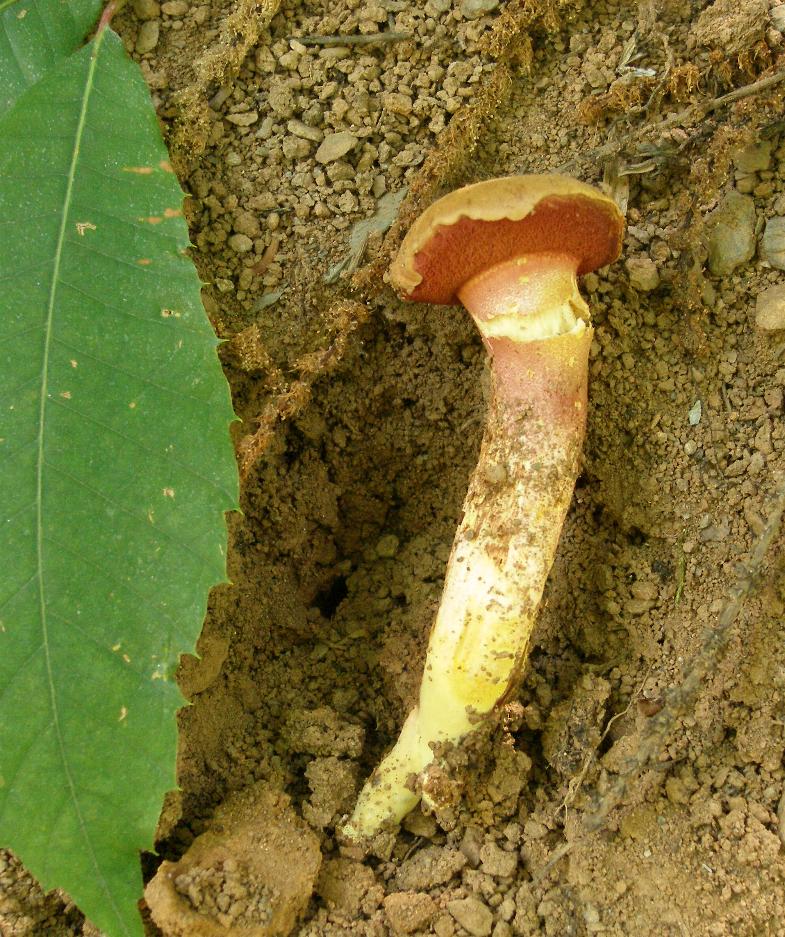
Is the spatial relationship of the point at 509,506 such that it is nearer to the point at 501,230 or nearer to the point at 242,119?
the point at 501,230

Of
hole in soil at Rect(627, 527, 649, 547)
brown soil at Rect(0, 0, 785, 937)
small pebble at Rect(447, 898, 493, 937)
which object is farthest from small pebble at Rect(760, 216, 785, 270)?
small pebble at Rect(447, 898, 493, 937)

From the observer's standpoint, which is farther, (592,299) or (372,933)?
(592,299)

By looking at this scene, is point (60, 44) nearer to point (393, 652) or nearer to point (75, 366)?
point (75, 366)

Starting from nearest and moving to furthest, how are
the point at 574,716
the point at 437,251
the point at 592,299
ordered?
the point at 437,251 → the point at 574,716 → the point at 592,299

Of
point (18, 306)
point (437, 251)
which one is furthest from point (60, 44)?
point (437, 251)

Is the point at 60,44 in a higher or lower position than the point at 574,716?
higher

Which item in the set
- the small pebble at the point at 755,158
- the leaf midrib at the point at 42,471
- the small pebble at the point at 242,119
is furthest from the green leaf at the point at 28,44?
the small pebble at the point at 755,158

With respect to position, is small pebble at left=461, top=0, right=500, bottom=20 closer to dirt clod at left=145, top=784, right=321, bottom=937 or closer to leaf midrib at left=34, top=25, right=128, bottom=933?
leaf midrib at left=34, top=25, right=128, bottom=933
